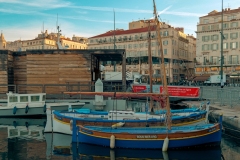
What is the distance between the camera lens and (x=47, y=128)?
76.1ft

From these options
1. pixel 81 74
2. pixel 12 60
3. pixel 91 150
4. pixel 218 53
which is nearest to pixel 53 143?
pixel 91 150

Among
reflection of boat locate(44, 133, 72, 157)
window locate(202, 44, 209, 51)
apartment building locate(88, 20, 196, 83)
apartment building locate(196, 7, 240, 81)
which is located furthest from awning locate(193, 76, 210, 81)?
reflection of boat locate(44, 133, 72, 157)

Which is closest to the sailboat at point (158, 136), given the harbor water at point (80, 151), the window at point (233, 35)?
the harbor water at point (80, 151)

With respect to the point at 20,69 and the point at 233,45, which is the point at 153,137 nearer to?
the point at 20,69

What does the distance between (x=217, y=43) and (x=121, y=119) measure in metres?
70.5

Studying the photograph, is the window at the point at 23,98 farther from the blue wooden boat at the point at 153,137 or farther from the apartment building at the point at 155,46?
the apartment building at the point at 155,46

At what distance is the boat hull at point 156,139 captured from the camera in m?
17.6

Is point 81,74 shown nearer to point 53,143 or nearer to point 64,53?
point 64,53

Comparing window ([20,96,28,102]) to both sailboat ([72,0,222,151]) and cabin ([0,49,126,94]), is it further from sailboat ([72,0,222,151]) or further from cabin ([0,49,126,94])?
sailboat ([72,0,222,151])

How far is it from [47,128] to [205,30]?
73.9 meters

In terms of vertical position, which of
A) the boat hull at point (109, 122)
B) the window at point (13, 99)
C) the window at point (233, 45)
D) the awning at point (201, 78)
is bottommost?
the boat hull at point (109, 122)

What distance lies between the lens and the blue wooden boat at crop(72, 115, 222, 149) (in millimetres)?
17625

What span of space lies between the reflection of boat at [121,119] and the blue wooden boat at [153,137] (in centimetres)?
181

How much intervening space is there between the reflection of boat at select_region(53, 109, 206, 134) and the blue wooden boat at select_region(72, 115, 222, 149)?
1.81 m
